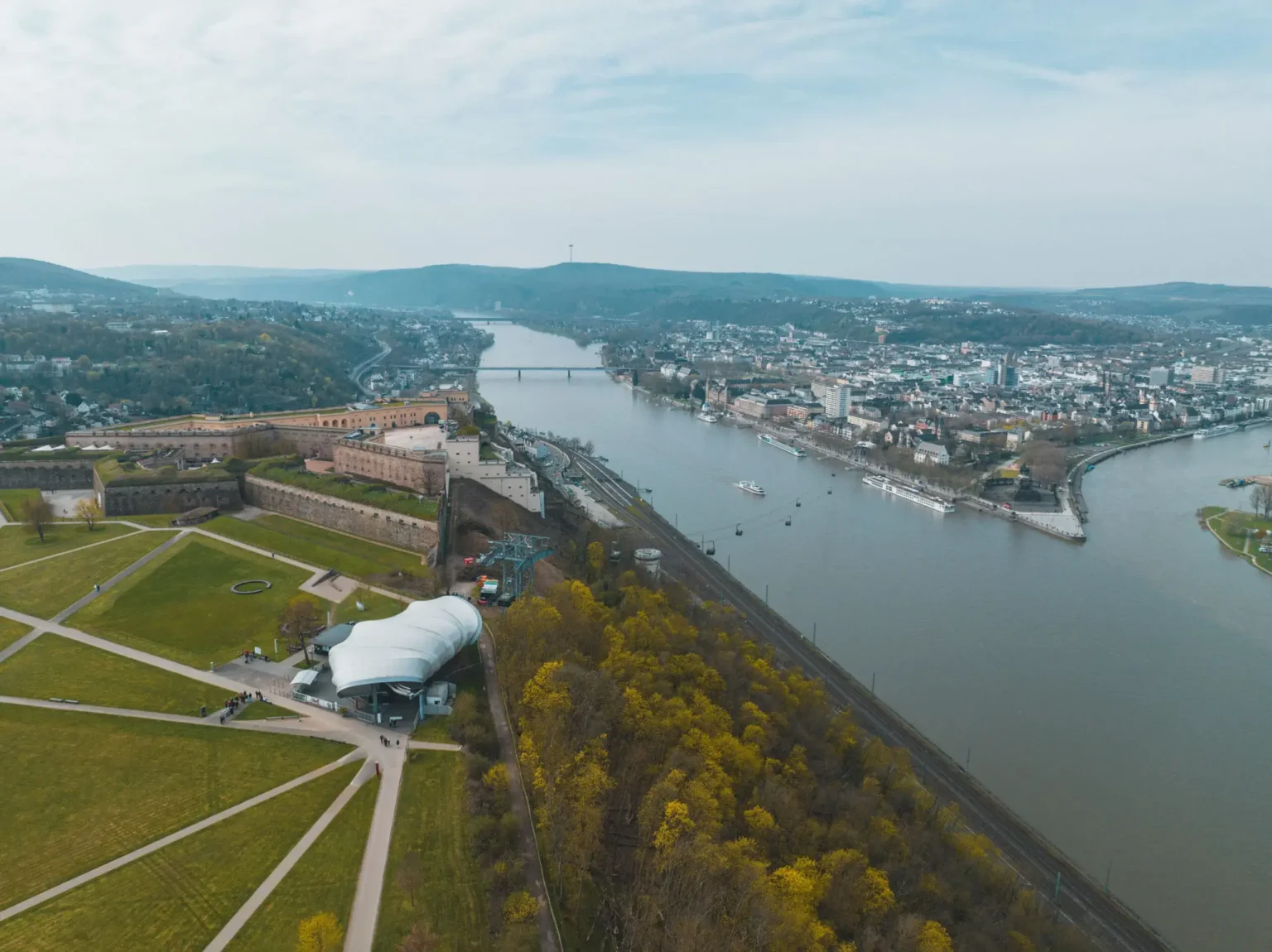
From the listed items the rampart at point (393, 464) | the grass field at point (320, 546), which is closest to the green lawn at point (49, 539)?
the grass field at point (320, 546)

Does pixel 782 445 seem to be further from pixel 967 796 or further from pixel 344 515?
pixel 967 796

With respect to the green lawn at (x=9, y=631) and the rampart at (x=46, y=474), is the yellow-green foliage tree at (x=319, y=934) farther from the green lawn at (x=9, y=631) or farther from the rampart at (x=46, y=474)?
the rampart at (x=46, y=474)

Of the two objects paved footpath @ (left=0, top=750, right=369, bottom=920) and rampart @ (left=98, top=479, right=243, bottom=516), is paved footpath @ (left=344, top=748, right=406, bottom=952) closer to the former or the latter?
paved footpath @ (left=0, top=750, right=369, bottom=920)

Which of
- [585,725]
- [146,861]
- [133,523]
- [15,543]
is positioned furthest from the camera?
[133,523]

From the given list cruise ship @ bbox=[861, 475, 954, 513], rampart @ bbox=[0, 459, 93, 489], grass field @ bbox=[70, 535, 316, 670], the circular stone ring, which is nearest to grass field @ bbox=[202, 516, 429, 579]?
grass field @ bbox=[70, 535, 316, 670]

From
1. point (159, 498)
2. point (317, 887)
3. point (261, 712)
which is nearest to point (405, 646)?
point (261, 712)

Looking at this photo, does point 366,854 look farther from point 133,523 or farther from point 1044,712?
point 133,523

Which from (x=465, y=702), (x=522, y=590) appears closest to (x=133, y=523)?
(x=522, y=590)
